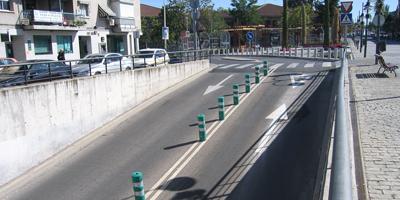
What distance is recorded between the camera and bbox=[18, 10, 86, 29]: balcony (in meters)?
35.3

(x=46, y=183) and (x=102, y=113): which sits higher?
(x=102, y=113)

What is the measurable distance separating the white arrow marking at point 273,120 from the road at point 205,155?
34 mm

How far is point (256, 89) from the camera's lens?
20.4 meters

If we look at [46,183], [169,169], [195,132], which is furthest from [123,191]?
[195,132]

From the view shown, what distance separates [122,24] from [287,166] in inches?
1631

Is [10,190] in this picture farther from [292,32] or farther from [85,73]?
[292,32]

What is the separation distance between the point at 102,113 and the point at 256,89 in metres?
7.70

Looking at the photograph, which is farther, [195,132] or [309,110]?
[309,110]

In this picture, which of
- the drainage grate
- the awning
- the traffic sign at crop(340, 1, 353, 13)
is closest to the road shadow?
the drainage grate

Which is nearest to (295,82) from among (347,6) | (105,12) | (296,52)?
(347,6)

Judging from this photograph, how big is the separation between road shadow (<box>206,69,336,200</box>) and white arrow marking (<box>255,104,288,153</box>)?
110mm

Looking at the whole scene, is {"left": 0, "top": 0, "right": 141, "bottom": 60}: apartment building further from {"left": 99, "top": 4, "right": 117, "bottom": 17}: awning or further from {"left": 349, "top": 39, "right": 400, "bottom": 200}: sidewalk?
{"left": 349, "top": 39, "right": 400, "bottom": 200}: sidewalk

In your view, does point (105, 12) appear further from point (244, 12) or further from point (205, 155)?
point (244, 12)

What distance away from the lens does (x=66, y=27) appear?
39.5 m
